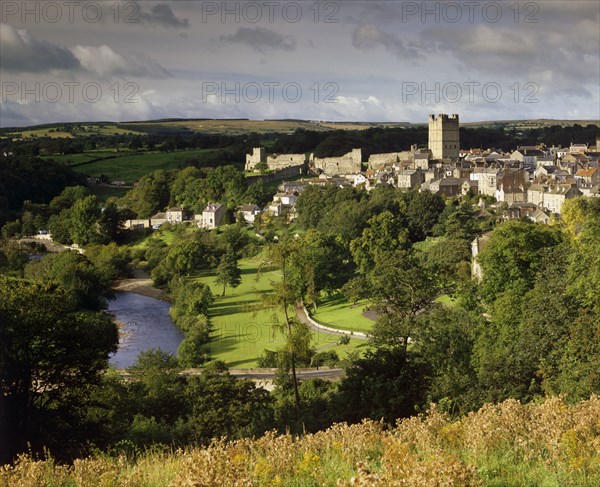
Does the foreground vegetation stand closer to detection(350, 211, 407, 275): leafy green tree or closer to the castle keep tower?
detection(350, 211, 407, 275): leafy green tree

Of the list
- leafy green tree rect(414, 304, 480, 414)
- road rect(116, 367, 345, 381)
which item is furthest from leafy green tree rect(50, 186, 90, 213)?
leafy green tree rect(414, 304, 480, 414)

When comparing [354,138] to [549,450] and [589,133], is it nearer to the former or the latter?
[589,133]

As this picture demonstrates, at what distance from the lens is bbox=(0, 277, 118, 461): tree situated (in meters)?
14.6

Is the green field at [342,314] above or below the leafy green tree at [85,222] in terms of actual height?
below

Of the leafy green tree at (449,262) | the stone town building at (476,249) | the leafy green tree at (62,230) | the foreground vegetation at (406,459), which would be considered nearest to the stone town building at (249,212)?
the leafy green tree at (62,230)

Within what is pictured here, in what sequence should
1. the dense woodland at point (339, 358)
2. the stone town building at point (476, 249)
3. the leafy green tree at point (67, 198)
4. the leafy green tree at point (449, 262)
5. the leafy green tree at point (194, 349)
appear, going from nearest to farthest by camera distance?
the dense woodland at point (339, 358) → the leafy green tree at point (194, 349) → the leafy green tree at point (449, 262) → the stone town building at point (476, 249) → the leafy green tree at point (67, 198)

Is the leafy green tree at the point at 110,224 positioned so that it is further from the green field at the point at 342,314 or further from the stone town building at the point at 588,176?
the stone town building at the point at 588,176

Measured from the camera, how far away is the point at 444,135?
94375 millimetres

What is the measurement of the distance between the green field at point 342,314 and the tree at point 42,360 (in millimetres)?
18117

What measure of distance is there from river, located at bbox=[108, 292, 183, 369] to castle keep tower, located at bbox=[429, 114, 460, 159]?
180 ft

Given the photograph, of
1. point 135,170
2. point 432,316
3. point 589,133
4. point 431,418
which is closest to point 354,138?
point 135,170

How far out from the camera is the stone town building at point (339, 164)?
88.1 meters

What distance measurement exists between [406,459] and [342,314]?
105 feet

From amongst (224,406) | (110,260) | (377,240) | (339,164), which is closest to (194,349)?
(224,406)
